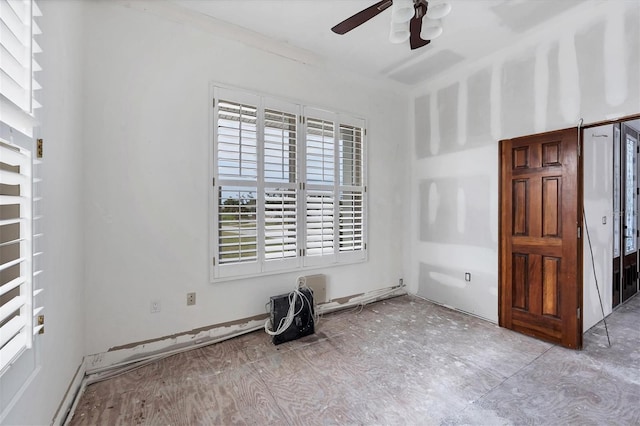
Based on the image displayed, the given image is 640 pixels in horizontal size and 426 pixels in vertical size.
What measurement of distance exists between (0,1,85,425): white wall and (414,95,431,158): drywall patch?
3.62 m

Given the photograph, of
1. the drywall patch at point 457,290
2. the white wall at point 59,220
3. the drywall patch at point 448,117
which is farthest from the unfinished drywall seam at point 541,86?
the white wall at point 59,220

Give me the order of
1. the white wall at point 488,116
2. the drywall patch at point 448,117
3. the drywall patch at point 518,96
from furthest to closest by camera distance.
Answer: the drywall patch at point 448,117 → the drywall patch at point 518,96 → the white wall at point 488,116

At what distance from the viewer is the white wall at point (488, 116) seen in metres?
2.28

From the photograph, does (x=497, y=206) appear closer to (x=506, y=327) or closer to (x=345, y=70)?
(x=506, y=327)

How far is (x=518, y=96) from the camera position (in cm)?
285

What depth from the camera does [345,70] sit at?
3.41 metres

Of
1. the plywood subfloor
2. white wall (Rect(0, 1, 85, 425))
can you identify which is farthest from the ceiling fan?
the plywood subfloor

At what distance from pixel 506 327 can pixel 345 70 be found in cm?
342

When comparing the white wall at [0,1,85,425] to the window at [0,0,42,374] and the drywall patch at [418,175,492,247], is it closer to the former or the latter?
the window at [0,0,42,374]

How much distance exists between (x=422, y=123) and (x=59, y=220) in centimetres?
387

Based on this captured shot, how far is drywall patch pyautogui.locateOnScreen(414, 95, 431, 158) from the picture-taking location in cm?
373

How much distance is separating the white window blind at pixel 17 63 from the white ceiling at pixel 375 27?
62.9 inches

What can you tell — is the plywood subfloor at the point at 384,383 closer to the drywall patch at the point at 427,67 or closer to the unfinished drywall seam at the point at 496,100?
the unfinished drywall seam at the point at 496,100

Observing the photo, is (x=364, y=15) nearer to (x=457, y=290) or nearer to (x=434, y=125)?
(x=434, y=125)
